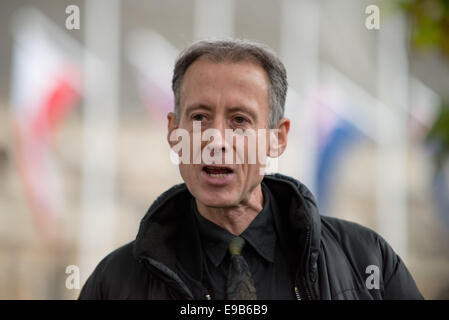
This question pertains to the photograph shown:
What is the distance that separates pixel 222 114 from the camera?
1.85m

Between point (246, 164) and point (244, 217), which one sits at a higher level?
point (246, 164)

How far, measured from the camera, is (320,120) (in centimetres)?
688

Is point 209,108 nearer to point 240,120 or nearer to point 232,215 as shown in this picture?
point 240,120

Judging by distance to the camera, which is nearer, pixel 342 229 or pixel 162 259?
pixel 162 259

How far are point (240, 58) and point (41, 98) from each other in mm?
5967

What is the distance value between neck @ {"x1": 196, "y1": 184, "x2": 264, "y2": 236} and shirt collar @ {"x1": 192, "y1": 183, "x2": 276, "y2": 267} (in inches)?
0.7

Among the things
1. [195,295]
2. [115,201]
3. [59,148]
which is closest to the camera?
[195,295]

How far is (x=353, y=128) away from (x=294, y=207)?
5.21m

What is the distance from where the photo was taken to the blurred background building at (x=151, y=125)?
22.0ft

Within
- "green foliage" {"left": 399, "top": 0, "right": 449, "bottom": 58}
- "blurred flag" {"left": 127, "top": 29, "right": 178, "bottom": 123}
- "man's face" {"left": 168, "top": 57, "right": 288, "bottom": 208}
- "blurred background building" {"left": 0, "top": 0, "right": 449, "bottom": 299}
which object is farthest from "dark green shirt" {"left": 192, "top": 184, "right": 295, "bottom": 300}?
"blurred flag" {"left": 127, "top": 29, "right": 178, "bottom": 123}

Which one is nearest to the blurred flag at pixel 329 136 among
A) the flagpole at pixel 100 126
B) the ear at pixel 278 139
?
the flagpole at pixel 100 126

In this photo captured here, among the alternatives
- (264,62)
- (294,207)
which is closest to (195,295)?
(294,207)

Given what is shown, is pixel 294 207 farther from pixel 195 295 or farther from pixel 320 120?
pixel 320 120

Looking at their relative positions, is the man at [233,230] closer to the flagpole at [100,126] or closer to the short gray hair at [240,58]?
the short gray hair at [240,58]
